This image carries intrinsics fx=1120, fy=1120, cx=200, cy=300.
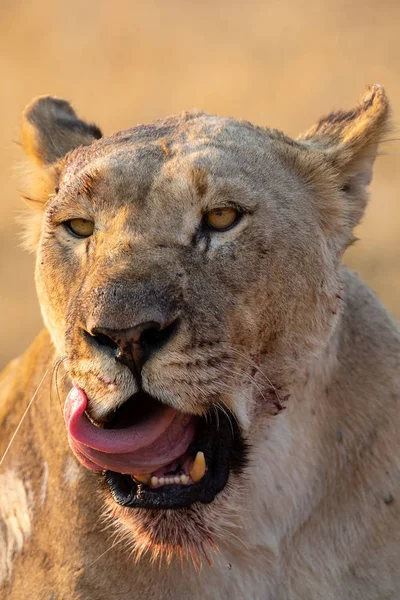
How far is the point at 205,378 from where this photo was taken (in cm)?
264

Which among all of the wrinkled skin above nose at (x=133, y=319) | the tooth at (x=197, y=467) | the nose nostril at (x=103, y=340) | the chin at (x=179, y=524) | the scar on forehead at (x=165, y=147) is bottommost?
the chin at (x=179, y=524)

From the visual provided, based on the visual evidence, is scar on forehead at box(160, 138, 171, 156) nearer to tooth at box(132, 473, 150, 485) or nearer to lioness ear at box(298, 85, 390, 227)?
lioness ear at box(298, 85, 390, 227)

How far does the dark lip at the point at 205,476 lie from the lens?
271 cm

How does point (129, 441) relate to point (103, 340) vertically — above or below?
below

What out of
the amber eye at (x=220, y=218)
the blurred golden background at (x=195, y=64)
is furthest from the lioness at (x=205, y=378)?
the blurred golden background at (x=195, y=64)

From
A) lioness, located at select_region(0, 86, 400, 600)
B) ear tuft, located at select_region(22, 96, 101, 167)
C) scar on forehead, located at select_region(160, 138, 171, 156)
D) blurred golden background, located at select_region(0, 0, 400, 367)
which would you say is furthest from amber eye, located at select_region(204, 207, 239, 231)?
blurred golden background, located at select_region(0, 0, 400, 367)

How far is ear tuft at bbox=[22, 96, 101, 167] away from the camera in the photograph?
3.52m

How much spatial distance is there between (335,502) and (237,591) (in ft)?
1.22

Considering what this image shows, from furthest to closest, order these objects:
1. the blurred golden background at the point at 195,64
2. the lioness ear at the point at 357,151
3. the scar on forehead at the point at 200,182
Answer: the blurred golden background at the point at 195,64 < the lioness ear at the point at 357,151 < the scar on forehead at the point at 200,182

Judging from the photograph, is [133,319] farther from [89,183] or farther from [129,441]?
[89,183]

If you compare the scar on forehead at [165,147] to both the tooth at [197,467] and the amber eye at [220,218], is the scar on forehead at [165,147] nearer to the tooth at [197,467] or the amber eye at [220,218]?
the amber eye at [220,218]

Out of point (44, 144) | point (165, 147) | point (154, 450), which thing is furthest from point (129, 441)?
point (44, 144)

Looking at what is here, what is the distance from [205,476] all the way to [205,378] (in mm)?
287

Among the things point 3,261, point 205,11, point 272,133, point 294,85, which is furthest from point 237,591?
point 205,11
